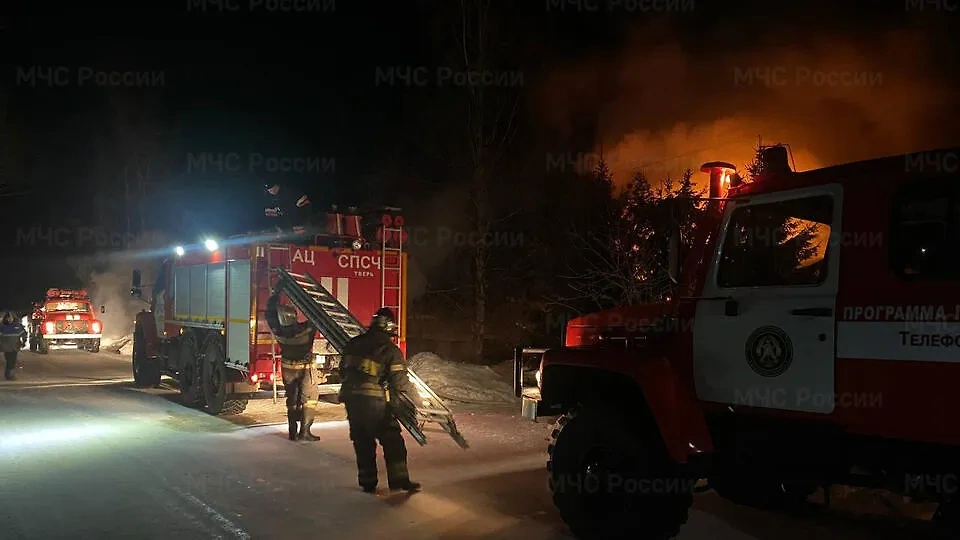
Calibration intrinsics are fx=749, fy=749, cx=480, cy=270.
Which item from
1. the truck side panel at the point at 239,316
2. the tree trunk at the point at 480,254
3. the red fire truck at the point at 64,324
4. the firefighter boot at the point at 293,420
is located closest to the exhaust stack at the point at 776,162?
the firefighter boot at the point at 293,420

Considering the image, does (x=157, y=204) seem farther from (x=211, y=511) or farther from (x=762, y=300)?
(x=762, y=300)

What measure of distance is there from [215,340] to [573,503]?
729 cm

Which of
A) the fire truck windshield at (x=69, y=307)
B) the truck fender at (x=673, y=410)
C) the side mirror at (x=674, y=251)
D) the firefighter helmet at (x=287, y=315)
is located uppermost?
the side mirror at (x=674, y=251)

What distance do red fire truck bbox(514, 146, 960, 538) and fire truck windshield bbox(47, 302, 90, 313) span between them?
22092mm

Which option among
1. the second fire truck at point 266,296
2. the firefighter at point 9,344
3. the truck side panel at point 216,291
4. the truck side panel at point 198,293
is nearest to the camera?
the second fire truck at point 266,296

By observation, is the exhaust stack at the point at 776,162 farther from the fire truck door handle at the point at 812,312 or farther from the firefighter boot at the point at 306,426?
the firefighter boot at the point at 306,426

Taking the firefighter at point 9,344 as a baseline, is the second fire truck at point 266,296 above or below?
above

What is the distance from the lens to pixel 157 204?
103 feet

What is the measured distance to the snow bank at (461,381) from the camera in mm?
11625

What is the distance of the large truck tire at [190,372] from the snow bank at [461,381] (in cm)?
336

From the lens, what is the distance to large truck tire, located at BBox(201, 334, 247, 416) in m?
10.3

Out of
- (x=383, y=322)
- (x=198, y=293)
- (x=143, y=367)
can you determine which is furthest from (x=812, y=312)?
(x=143, y=367)

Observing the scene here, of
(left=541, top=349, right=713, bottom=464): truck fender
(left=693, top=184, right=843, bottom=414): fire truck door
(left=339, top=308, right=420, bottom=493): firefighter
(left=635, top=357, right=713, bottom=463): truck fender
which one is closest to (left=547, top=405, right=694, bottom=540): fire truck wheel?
(left=541, top=349, right=713, bottom=464): truck fender

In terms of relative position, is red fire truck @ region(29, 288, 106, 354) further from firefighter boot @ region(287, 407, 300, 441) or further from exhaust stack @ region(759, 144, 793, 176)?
exhaust stack @ region(759, 144, 793, 176)
